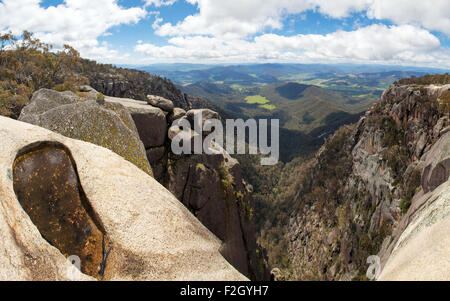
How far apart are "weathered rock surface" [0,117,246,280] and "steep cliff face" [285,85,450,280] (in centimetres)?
5484

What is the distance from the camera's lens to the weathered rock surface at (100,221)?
484cm

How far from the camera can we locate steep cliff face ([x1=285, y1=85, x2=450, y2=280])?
68.8 metres

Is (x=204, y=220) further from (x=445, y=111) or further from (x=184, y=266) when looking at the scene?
(x=445, y=111)

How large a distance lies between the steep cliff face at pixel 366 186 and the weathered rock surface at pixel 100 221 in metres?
54.8

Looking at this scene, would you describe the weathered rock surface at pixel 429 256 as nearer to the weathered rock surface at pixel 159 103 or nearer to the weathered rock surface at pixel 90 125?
the weathered rock surface at pixel 90 125

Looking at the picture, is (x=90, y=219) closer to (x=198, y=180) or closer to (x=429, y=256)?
(x=429, y=256)

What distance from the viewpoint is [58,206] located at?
Answer: 6.32 metres

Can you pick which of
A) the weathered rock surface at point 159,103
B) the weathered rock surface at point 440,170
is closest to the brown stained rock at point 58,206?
the weathered rock surface at point 159,103

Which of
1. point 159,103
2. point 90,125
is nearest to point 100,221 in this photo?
point 90,125

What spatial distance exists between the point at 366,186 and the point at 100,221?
109 meters

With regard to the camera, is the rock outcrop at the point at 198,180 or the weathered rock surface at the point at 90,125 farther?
the rock outcrop at the point at 198,180

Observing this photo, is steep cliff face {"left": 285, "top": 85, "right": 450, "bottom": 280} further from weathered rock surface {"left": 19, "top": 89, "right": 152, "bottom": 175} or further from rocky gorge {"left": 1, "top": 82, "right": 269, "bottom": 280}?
rocky gorge {"left": 1, "top": 82, "right": 269, "bottom": 280}
